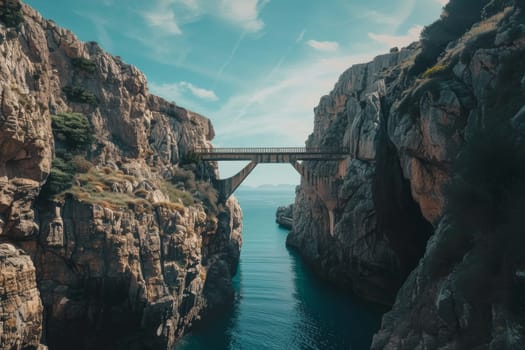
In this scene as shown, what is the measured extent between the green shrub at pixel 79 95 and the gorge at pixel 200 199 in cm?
24

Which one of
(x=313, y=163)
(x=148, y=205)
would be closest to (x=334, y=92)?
(x=313, y=163)

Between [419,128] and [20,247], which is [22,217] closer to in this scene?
[20,247]

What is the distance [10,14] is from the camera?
103ft

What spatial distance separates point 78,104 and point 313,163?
40900 millimetres

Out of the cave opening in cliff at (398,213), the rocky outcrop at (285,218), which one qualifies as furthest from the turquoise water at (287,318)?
the rocky outcrop at (285,218)

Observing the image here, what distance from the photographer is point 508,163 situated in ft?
54.4

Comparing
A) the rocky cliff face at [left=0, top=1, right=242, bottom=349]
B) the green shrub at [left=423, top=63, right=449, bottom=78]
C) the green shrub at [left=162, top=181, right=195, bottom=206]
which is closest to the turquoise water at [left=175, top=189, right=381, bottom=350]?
the rocky cliff face at [left=0, top=1, right=242, bottom=349]

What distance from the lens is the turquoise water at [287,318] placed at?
34.5 metres

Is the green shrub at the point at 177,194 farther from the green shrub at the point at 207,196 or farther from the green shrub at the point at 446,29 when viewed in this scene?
the green shrub at the point at 446,29

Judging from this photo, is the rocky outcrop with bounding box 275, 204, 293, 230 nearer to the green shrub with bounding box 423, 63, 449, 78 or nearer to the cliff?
the cliff

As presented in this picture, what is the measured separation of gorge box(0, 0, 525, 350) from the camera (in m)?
17.8

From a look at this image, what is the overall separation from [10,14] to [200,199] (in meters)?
29.0

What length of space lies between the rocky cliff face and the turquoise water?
3.33 m

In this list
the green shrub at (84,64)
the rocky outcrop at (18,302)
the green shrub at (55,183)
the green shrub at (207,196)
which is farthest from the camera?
the green shrub at (207,196)
